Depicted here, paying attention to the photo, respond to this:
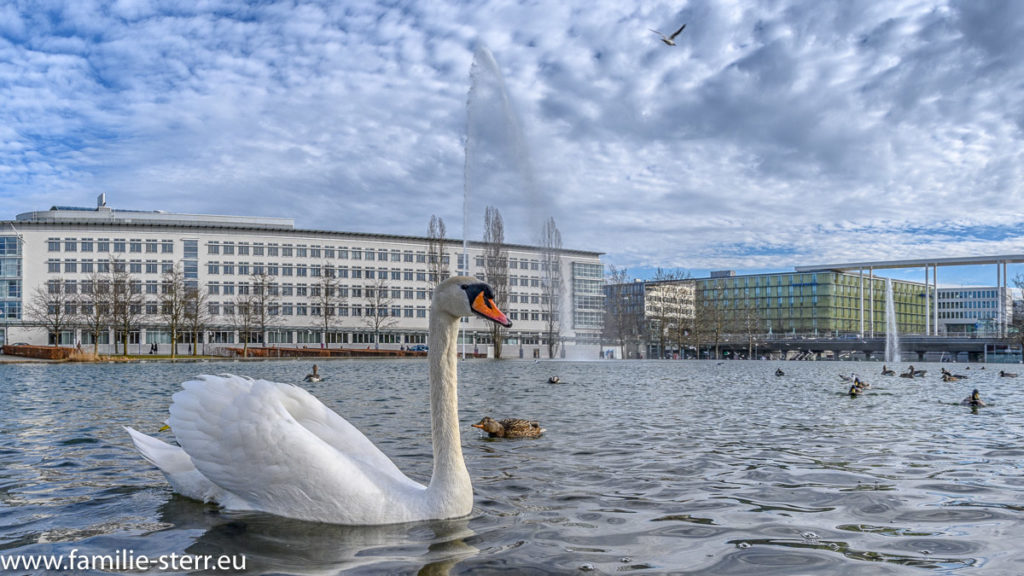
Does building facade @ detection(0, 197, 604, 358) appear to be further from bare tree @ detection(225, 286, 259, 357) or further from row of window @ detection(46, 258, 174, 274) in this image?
bare tree @ detection(225, 286, 259, 357)

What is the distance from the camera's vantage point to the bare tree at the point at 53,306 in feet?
298

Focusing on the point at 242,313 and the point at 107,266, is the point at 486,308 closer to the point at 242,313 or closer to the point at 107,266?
the point at 242,313

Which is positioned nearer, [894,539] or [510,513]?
[894,539]

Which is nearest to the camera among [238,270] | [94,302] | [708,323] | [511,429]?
[511,429]

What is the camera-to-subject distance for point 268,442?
605 cm

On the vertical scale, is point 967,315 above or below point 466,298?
below

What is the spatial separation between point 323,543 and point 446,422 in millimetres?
1428

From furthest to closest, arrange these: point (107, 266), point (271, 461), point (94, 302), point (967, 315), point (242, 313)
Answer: point (967, 315) → point (242, 313) → point (107, 266) → point (94, 302) → point (271, 461)

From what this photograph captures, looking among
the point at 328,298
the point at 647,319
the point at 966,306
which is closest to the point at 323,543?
the point at 328,298

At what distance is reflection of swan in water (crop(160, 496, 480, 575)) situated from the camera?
5.22m

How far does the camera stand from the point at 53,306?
94.4 metres

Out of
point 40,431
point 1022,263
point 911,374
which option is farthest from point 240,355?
point 1022,263

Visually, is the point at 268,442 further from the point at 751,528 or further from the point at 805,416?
the point at 805,416

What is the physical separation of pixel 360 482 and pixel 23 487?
4.37 m
